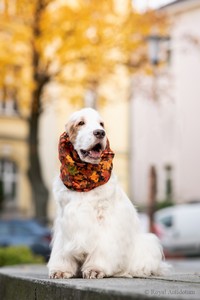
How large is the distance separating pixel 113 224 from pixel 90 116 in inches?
31.5

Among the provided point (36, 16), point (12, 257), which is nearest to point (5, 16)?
point (36, 16)

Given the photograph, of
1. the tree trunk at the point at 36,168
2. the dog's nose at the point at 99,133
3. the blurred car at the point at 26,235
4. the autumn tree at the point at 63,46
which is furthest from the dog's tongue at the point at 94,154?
the tree trunk at the point at 36,168

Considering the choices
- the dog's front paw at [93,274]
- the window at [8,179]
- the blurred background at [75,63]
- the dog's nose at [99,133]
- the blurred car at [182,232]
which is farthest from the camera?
the window at [8,179]

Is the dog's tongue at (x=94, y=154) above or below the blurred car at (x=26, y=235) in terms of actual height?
above

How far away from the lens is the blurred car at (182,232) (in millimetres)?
22702

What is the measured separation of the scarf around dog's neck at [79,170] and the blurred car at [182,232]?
16361mm

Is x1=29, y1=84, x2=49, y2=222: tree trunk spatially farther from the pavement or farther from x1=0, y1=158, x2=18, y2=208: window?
the pavement

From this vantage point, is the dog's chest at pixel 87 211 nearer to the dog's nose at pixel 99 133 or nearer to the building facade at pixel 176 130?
the dog's nose at pixel 99 133

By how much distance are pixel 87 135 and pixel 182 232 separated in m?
17.3

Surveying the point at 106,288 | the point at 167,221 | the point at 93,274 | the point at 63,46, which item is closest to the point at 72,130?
Result: the point at 93,274

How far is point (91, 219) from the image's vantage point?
19.6ft

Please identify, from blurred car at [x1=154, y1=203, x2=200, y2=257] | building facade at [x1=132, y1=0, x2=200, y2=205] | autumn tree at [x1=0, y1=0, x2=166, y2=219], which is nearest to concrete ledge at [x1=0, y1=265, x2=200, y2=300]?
autumn tree at [x1=0, y1=0, x2=166, y2=219]

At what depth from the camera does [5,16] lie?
22.2 meters

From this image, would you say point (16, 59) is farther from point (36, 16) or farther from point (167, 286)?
point (167, 286)
